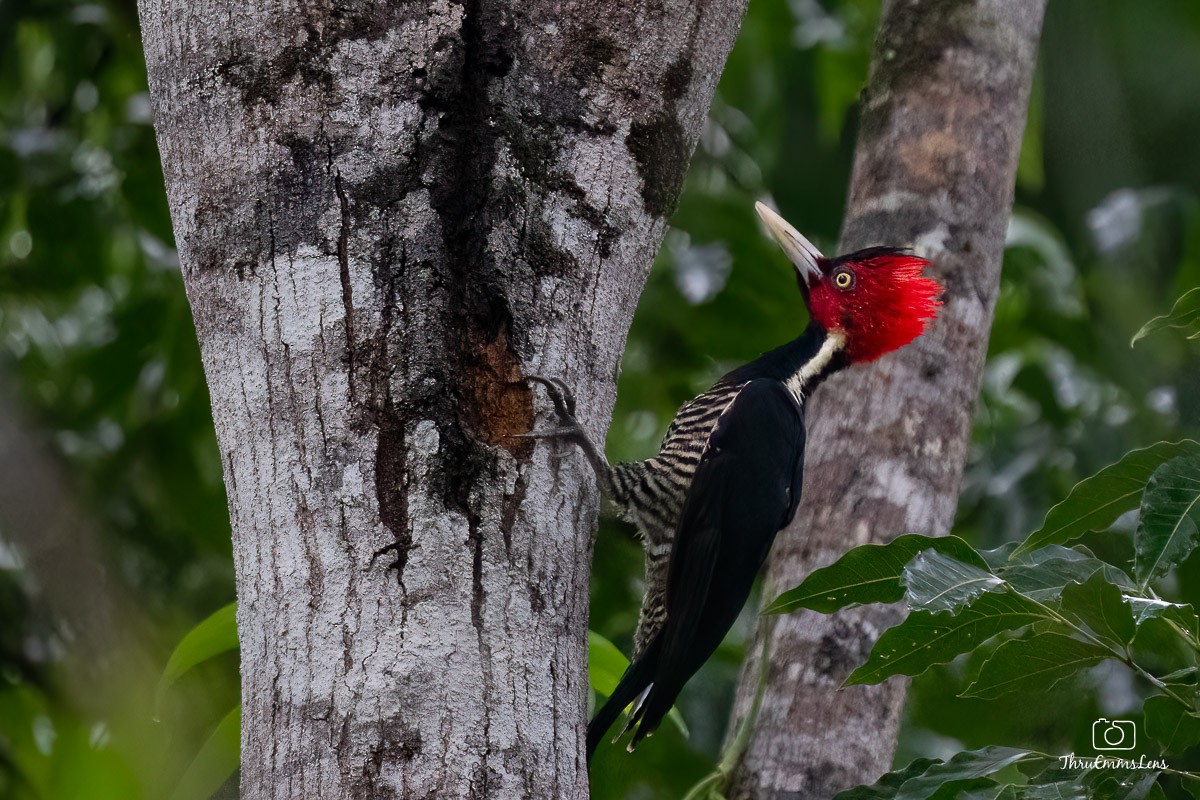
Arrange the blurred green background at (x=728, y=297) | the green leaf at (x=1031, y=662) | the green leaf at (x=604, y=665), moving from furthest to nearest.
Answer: the blurred green background at (x=728, y=297) → the green leaf at (x=604, y=665) → the green leaf at (x=1031, y=662)

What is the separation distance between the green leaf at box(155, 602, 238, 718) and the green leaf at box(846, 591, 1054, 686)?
1011 millimetres

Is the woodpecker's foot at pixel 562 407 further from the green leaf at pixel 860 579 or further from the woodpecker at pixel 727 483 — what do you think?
the woodpecker at pixel 727 483

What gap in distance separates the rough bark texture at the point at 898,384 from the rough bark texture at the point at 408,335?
0.78 metres

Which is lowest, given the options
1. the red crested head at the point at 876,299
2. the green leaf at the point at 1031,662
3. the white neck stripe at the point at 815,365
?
the green leaf at the point at 1031,662

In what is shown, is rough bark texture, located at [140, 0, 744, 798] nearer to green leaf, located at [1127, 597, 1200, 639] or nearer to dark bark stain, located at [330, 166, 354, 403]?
dark bark stain, located at [330, 166, 354, 403]

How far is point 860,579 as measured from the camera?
1674mm

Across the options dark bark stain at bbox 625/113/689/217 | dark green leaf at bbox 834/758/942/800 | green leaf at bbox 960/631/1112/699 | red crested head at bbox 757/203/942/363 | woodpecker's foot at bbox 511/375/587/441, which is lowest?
dark green leaf at bbox 834/758/942/800

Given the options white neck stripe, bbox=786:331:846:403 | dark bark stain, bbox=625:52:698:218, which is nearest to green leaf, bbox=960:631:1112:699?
dark bark stain, bbox=625:52:698:218

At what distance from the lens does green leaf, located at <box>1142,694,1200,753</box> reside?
1.60 metres

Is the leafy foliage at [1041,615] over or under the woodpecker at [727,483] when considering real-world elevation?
under

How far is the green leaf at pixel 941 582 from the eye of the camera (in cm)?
149

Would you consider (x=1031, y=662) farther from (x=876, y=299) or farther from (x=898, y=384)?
(x=876, y=299)

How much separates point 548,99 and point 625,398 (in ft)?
7.85

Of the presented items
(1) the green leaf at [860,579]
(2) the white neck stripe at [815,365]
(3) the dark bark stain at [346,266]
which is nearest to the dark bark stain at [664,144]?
(3) the dark bark stain at [346,266]
